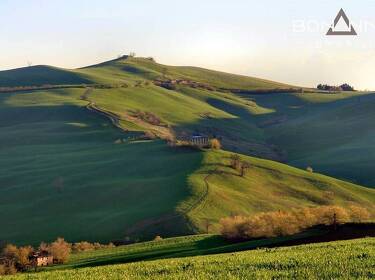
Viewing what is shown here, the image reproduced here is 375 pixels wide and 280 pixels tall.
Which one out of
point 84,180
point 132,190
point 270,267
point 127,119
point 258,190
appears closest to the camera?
point 270,267

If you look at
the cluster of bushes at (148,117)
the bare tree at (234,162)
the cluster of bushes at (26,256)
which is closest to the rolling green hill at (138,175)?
the cluster of bushes at (148,117)

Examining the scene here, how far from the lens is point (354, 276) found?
961 inches

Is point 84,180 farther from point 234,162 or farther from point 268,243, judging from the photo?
point 268,243

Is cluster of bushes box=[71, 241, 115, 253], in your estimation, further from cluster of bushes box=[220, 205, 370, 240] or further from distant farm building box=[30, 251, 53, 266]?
cluster of bushes box=[220, 205, 370, 240]

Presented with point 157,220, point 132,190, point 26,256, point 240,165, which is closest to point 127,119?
point 240,165

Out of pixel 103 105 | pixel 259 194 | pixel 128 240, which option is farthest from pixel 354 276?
pixel 103 105

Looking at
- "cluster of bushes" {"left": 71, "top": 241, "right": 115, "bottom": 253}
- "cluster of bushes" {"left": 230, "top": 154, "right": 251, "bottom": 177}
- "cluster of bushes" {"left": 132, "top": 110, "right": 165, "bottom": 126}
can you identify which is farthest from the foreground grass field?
"cluster of bushes" {"left": 132, "top": 110, "right": 165, "bottom": 126}

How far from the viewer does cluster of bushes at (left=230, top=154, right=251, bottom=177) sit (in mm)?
107600

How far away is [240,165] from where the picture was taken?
359ft

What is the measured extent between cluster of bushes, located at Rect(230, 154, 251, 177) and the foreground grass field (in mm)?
73919

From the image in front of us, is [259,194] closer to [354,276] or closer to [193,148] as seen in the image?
[193,148]

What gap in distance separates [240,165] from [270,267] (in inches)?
3227

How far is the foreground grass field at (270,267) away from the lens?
25500 millimetres

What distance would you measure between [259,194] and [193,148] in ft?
84.9
